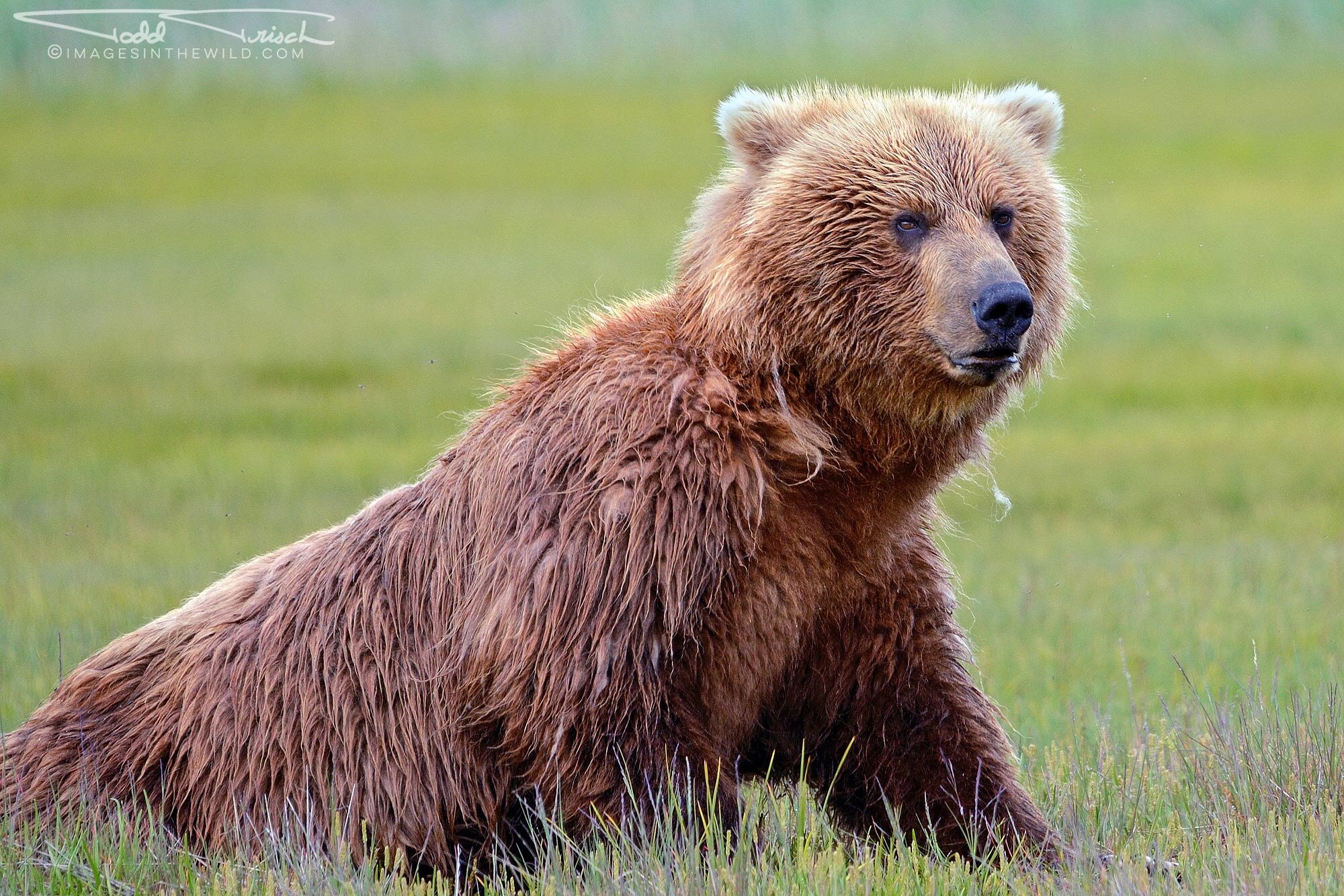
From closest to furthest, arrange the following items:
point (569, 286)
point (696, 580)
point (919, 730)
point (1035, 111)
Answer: point (696, 580)
point (919, 730)
point (1035, 111)
point (569, 286)

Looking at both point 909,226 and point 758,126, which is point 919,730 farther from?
point 758,126

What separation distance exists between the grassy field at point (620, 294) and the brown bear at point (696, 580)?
305mm

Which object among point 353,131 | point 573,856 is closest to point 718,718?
point 573,856

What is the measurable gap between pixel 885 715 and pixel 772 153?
5.44ft

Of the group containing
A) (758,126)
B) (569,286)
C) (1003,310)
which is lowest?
(569,286)

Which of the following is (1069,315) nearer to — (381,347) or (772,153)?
(772,153)

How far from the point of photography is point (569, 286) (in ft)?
65.4

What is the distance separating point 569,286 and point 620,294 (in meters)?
1.74

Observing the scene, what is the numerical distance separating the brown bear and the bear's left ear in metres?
0.14

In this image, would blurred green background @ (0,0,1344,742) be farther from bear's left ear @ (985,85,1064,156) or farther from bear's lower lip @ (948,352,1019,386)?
bear's left ear @ (985,85,1064,156)

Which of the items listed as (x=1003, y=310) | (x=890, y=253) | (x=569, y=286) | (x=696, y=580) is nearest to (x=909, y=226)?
(x=890, y=253)

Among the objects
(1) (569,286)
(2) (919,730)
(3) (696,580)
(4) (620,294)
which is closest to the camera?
(3) (696,580)

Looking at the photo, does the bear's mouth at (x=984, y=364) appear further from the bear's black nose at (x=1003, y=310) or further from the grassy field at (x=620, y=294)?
the grassy field at (x=620, y=294)

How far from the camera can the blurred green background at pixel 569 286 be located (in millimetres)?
8742
